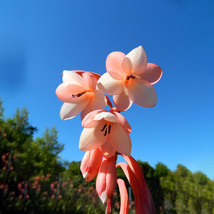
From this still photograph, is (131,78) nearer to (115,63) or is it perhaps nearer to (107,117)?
(115,63)

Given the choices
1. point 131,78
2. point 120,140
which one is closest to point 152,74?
point 131,78

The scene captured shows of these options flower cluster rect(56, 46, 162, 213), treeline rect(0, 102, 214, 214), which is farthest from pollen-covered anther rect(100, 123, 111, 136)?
treeline rect(0, 102, 214, 214)

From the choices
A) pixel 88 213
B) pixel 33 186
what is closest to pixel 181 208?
pixel 88 213

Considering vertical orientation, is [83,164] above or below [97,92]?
below

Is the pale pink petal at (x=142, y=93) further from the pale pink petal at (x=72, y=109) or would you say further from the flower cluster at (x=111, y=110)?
the pale pink petal at (x=72, y=109)

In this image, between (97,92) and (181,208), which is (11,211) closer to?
(97,92)
